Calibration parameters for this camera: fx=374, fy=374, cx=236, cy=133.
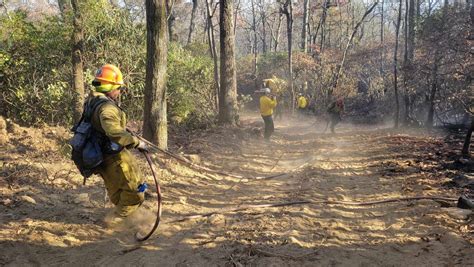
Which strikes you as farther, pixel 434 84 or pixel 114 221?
pixel 434 84

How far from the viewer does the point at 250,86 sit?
3012 centimetres

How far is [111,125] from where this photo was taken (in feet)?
15.0

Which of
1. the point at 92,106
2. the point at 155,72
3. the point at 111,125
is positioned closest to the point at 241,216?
the point at 111,125

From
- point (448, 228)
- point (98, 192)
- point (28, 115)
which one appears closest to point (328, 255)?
point (448, 228)

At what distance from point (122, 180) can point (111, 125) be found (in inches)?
30.8

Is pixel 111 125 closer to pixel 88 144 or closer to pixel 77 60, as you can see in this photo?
pixel 88 144

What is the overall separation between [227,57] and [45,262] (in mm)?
9786

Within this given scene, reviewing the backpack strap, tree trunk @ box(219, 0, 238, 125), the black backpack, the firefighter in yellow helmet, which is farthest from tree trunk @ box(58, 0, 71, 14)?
the black backpack

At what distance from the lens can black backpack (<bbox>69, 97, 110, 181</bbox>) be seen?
4.56 meters

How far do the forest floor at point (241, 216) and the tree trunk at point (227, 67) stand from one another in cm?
373

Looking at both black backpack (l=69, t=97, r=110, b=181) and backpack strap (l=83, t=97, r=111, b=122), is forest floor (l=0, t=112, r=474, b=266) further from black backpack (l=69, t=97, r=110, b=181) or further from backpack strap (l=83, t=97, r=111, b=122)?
backpack strap (l=83, t=97, r=111, b=122)

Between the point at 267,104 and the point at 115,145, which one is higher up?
the point at 267,104

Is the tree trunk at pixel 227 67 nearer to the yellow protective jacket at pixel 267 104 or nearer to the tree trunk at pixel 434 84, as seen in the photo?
the yellow protective jacket at pixel 267 104

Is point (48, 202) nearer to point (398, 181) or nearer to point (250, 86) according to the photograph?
point (398, 181)
